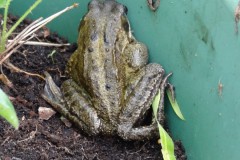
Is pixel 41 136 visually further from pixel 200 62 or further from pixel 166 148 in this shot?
pixel 200 62

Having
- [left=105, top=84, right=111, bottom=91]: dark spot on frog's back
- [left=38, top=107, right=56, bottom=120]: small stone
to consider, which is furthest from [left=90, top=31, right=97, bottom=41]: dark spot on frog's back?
[left=38, top=107, right=56, bottom=120]: small stone

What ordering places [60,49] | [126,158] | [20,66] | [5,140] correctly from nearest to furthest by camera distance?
[5,140] < [126,158] < [20,66] < [60,49]

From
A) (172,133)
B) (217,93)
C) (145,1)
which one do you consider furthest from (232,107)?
(145,1)

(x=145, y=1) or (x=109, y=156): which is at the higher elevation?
(x=145, y=1)

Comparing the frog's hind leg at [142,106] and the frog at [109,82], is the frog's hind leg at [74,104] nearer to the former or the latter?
the frog at [109,82]

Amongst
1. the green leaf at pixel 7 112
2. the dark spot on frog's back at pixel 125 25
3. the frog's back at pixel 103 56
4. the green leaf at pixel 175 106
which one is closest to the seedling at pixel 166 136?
the green leaf at pixel 175 106

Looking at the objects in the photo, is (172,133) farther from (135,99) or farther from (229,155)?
(229,155)

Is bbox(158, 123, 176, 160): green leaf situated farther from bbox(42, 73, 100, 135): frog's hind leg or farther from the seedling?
bbox(42, 73, 100, 135): frog's hind leg
